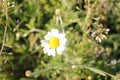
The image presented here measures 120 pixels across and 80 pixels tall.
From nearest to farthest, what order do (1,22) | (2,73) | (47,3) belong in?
1. (1,22)
2. (2,73)
3. (47,3)

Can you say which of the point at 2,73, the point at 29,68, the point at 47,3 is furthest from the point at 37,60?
the point at 47,3

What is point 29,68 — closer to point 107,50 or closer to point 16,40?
point 16,40
